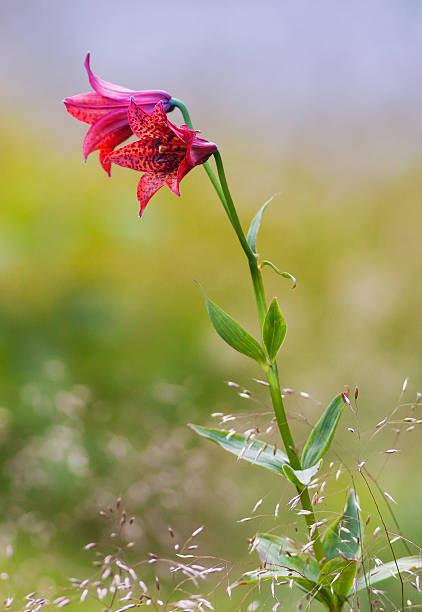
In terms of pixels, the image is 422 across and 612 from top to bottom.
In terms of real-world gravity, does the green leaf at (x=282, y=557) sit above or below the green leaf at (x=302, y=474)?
below

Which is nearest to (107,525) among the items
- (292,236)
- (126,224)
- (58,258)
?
(58,258)

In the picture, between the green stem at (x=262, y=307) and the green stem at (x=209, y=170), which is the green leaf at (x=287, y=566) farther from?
the green stem at (x=209, y=170)

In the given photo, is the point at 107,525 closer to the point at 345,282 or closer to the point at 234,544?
the point at 234,544

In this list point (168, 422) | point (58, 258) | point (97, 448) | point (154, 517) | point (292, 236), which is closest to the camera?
point (154, 517)

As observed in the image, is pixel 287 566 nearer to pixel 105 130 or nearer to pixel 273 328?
pixel 273 328

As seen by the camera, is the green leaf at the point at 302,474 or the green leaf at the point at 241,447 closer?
the green leaf at the point at 302,474

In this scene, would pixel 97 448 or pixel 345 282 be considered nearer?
pixel 97 448

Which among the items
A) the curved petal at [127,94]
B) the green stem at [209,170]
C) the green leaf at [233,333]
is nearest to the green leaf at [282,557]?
the green leaf at [233,333]

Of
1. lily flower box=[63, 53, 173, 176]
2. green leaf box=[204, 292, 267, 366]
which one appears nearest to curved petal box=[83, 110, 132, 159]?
lily flower box=[63, 53, 173, 176]
